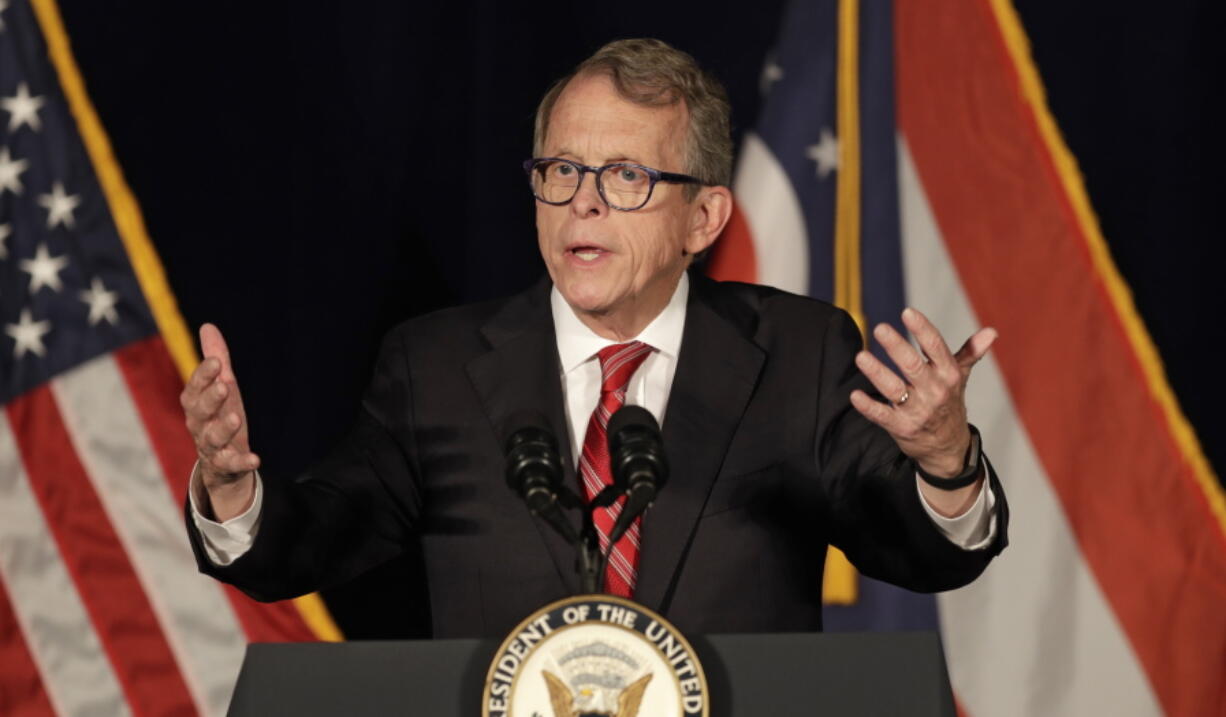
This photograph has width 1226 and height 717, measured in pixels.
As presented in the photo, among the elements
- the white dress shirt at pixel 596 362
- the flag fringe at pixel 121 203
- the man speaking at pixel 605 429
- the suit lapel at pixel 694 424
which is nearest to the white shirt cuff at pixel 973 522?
the man speaking at pixel 605 429

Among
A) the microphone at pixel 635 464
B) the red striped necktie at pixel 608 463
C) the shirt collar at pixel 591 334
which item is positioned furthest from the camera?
the shirt collar at pixel 591 334

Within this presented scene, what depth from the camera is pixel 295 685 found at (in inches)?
55.7

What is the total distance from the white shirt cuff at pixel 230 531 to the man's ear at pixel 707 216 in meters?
0.75

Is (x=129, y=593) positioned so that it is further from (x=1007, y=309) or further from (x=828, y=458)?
(x=1007, y=309)

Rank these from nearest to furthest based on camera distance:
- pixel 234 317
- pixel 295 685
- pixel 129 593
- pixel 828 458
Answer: pixel 295 685
pixel 828 458
pixel 129 593
pixel 234 317

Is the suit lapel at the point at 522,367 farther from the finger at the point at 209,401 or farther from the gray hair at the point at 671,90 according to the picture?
the finger at the point at 209,401

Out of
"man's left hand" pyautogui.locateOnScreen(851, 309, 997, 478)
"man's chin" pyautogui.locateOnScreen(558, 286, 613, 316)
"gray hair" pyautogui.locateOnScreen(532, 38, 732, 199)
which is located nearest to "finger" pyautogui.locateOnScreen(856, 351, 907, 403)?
"man's left hand" pyautogui.locateOnScreen(851, 309, 997, 478)

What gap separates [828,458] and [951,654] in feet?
4.82

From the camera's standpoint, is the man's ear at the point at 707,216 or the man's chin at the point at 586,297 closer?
the man's chin at the point at 586,297

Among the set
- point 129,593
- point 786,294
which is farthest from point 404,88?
point 786,294

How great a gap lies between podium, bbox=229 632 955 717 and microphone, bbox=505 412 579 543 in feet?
0.44

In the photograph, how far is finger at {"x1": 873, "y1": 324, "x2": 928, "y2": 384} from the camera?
1566 millimetres

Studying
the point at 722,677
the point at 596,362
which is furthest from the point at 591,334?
the point at 722,677

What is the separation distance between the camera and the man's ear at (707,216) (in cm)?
221
